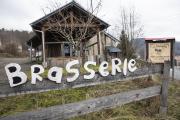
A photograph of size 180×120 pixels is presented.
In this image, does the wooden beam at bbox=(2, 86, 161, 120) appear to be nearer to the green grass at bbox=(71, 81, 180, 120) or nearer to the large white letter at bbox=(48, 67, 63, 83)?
the large white letter at bbox=(48, 67, 63, 83)

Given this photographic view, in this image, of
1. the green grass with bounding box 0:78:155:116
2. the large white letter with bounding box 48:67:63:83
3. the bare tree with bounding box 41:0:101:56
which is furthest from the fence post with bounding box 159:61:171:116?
the bare tree with bounding box 41:0:101:56

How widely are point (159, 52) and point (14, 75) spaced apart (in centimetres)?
910

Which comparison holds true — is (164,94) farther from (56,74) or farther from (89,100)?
(56,74)

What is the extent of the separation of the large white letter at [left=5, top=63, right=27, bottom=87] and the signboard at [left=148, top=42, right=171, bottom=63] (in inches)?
337

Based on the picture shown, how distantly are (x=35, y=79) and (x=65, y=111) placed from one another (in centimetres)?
70

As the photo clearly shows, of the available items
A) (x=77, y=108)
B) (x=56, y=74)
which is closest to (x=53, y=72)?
(x=56, y=74)

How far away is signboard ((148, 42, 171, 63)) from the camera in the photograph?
11.4 metres

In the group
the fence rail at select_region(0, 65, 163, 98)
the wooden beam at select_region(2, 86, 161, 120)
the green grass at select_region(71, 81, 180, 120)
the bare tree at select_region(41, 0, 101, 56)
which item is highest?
the bare tree at select_region(41, 0, 101, 56)

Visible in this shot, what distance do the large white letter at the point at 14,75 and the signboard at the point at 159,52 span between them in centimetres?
856

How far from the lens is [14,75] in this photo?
3.54 m

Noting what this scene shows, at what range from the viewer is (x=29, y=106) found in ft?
19.6

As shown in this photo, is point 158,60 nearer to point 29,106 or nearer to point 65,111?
point 29,106

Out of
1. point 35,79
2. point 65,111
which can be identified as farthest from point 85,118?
point 35,79

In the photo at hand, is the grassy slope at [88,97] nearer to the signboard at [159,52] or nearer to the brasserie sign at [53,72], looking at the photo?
the brasserie sign at [53,72]
